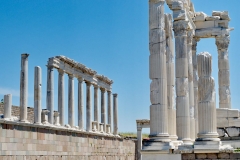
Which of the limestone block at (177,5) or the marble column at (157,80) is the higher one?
the limestone block at (177,5)

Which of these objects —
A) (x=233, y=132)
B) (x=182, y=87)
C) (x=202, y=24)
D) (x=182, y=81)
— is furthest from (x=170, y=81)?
(x=202, y=24)

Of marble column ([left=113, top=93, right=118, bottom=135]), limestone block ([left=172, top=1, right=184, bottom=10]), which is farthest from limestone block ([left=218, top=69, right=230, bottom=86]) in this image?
marble column ([left=113, top=93, right=118, bottom=135])

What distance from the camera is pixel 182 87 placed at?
26.6 meters

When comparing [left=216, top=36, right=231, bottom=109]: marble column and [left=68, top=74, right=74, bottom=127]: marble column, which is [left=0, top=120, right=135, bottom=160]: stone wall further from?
[left=216, top=36, right=231, bottom=109]: marble column

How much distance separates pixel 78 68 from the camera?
37.3m

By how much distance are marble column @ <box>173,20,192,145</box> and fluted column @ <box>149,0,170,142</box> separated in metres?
2.36

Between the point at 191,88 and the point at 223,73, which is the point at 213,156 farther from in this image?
the point at 223,73

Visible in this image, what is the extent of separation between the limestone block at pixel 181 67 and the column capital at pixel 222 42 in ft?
21.1

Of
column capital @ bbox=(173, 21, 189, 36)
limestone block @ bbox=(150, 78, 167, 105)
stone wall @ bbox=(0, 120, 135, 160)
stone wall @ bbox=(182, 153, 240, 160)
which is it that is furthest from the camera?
column capital @ bbox=(173, 21, 189, 36)

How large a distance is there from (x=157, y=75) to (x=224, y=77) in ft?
35.2

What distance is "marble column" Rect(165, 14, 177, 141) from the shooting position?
26.4 metres

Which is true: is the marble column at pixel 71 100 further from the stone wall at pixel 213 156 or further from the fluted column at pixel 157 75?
the stone wall at pixel 213 156

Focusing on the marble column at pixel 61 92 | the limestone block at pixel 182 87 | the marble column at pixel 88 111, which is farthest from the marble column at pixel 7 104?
the marble column at pixel 88 111

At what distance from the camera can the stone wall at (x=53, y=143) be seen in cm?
2452
